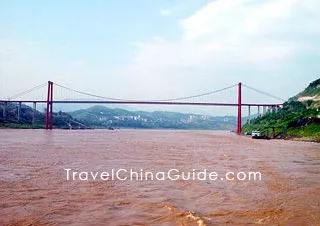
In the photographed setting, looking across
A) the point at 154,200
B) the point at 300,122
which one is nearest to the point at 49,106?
the point at 300,122

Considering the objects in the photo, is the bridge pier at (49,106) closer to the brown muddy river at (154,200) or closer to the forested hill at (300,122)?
the forested hill at (300,122)

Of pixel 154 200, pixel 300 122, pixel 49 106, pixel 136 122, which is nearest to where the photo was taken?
pixel 154 200

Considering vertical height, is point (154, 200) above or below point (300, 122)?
below

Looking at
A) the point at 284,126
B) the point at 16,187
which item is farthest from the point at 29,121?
the point at 16,187

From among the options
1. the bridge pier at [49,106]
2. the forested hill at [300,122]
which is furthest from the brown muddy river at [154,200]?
the bridge pier at [49,106]

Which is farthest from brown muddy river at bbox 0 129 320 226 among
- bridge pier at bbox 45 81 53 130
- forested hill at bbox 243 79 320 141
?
bridge pier at bbox 45 81 53 130

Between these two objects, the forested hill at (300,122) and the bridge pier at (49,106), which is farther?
the bridge pier at (49,106)

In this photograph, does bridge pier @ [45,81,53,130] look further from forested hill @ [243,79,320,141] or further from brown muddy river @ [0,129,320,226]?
brown muddy river @ [0,129,320,226]

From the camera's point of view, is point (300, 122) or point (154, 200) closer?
point (154, 200)

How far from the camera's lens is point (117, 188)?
916 cm

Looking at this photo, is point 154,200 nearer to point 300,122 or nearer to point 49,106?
point 300,122

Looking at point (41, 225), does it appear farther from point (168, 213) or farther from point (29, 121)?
point (29, 121)

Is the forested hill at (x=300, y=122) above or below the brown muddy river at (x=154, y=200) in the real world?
above

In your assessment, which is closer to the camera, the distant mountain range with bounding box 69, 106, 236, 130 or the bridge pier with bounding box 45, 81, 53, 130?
the bridge pier with bounding box 45, 81, 53, 130
